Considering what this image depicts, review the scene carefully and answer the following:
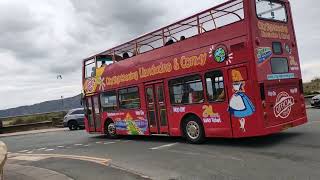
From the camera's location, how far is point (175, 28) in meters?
16.1

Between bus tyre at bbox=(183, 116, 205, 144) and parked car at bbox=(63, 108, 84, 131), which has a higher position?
parked car at bbox=(63, 108, 84, 131)

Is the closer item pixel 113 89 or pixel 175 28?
pixel 175 28

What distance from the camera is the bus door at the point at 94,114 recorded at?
21469 mm

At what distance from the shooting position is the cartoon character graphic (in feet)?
43.8

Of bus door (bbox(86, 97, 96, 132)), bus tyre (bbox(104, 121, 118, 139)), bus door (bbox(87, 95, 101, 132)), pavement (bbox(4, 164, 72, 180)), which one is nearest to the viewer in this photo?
pavement (bbox(4, 164, 72, 180))

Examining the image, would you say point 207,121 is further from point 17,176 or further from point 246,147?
point 17,176

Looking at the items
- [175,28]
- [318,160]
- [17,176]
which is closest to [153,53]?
[175,28]

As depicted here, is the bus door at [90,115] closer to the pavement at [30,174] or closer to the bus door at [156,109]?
the bus door at [156,109]

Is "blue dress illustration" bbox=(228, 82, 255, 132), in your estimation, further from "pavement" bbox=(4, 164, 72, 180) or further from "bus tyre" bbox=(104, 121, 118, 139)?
"bus tyre" bbox=(104, 121, 118, 139)

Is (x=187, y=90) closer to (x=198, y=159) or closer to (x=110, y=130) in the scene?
(x=198, y=159)

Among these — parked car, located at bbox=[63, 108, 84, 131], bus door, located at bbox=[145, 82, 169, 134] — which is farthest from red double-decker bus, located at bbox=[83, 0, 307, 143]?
Answer: parked car, located at bbox=[63, 108, 84, 131]

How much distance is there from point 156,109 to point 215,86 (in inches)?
132

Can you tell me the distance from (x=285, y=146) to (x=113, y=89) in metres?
8.55

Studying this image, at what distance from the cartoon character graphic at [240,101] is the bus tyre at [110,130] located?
25.4 ft
